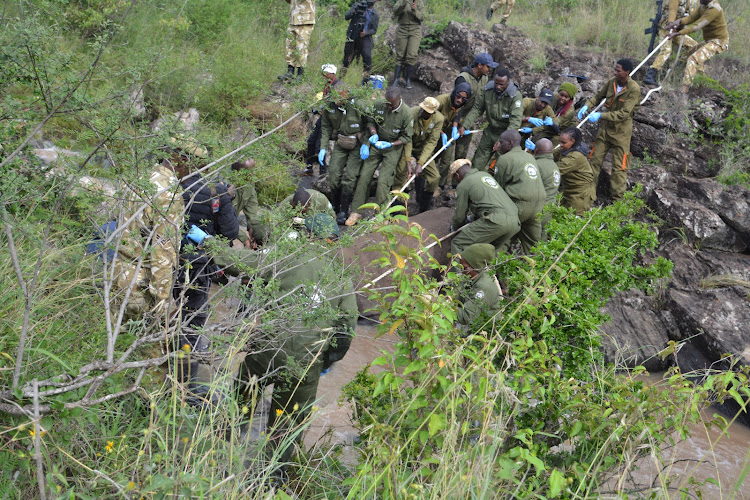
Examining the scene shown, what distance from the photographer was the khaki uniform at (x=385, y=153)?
776cm

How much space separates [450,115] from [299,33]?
111 inches

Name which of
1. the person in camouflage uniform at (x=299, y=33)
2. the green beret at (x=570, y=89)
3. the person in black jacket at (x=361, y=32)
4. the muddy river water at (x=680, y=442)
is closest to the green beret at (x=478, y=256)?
the muddy river water at (x=680, y=442)

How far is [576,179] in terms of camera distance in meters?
7.73

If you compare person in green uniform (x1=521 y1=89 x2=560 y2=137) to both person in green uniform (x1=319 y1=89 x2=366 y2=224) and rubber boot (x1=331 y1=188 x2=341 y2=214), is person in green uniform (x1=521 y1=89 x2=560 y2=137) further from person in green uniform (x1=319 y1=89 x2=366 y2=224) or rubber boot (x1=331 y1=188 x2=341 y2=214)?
rubber boot (x1=331 y1=188 x2=341 y2=214)

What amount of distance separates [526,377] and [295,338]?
149cm

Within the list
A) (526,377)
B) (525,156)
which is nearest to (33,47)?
(526,377)

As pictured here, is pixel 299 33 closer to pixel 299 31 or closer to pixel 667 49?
pixel 299 31

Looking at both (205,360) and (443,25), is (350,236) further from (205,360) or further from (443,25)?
(443,25)

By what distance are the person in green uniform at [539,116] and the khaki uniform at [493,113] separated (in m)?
0.27

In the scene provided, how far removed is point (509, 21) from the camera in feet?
40.2

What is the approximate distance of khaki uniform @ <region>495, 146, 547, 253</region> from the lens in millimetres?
6688

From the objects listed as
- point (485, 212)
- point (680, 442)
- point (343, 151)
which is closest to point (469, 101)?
point (343, 151)

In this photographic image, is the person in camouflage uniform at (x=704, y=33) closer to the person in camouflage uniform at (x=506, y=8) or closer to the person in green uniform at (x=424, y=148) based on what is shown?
the person in camouflage uniform at (x=506, y=8)

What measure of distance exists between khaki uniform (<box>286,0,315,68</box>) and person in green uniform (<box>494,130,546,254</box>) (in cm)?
414
